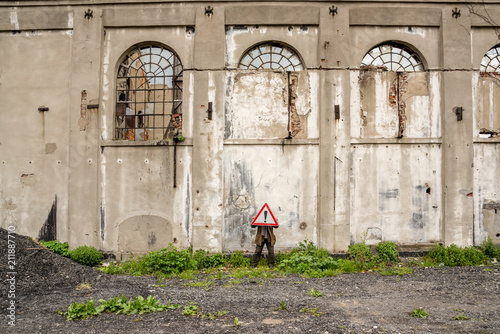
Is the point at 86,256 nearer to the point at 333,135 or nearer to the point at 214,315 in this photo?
the point at 214,315

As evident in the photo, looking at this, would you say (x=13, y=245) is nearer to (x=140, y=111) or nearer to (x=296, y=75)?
(x=140, y=111)

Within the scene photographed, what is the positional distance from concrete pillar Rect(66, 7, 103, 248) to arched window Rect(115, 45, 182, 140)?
655 mm

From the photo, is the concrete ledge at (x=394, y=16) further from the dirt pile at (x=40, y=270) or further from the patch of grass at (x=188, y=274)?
the dirt pile at (x=40, y=270)

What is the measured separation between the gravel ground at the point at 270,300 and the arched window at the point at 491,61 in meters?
5.08

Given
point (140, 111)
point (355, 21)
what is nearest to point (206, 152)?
point (140, 111)

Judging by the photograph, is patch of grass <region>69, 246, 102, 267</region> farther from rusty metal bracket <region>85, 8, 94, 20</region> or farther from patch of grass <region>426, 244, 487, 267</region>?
patch of grass <region>426, 244, 487, 267</region>

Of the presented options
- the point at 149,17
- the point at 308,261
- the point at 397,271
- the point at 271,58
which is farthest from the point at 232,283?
the point at 149,17

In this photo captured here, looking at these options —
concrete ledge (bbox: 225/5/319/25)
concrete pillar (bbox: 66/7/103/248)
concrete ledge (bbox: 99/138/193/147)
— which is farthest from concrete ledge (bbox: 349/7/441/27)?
concrete pillar (bbox: 66/7/103/248)

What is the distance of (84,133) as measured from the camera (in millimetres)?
9367

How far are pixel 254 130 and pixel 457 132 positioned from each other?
5.02 m

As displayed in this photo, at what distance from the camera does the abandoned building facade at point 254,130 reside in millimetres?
9281

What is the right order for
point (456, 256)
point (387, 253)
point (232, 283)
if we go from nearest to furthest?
point (232, 283), point (456, 256), point (387, 253)

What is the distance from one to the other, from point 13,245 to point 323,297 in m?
5.69

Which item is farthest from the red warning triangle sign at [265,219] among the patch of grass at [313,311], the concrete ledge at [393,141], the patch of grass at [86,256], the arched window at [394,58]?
the arched window at [394,58]
